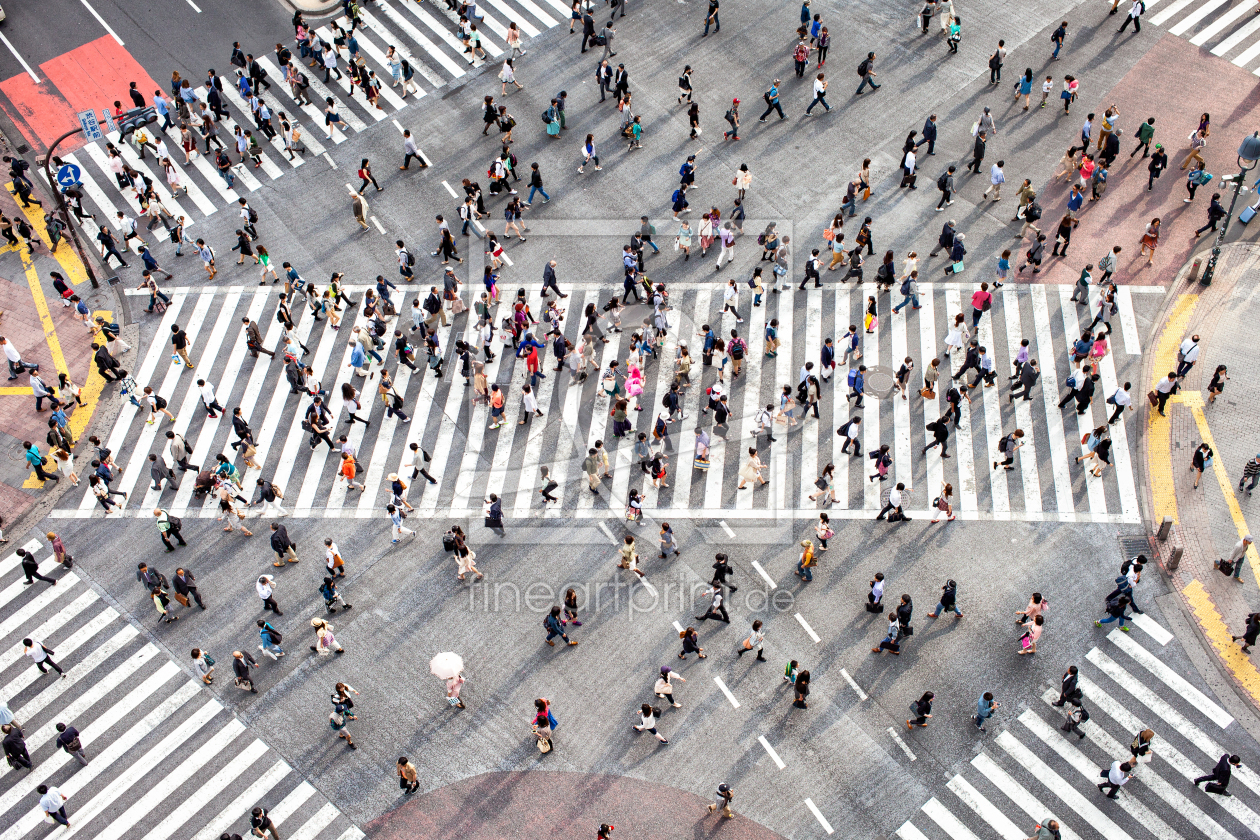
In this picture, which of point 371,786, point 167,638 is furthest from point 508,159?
point 371,786

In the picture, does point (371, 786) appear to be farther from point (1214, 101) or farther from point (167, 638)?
point (1214, 101)

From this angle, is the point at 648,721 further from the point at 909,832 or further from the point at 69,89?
the point at 69,89

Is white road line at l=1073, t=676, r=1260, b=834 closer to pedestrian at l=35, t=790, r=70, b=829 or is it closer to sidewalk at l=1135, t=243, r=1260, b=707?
sidewalk at l=1135, t=243, r=1260, b=707

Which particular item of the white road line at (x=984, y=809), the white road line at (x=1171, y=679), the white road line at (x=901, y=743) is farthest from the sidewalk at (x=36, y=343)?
the white road line at (x=1171, y=679)

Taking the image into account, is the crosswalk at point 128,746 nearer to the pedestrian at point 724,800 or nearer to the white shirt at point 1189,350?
the pedestrian at point 724,800

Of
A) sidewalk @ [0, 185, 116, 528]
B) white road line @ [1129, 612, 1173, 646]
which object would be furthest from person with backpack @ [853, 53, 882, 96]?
sidewalk @ [0, 185, 116, 528]

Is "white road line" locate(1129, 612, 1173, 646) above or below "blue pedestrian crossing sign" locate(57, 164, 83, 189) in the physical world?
below
